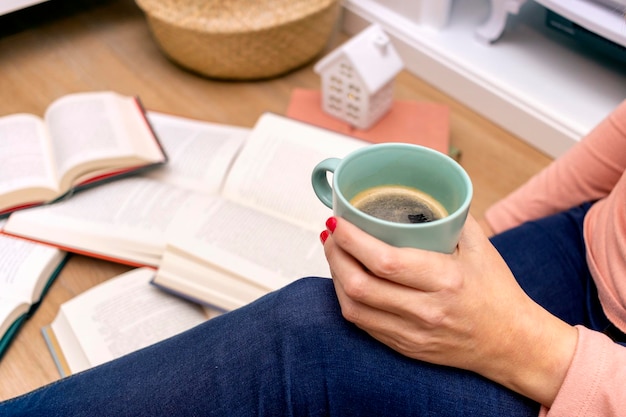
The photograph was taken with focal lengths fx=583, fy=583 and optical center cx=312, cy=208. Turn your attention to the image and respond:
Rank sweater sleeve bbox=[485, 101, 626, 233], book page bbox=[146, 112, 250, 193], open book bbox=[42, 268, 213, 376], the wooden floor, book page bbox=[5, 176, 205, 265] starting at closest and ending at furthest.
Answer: sweater sleeve bbox=[485, 101, 626, 233] → open book bbox=[42, 268, 213, 376] → book page bbox=[5, 176, 205, 265] → book page bbox=[146, 112, 250, 193] → the wooden floor

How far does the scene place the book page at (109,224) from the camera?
967mm

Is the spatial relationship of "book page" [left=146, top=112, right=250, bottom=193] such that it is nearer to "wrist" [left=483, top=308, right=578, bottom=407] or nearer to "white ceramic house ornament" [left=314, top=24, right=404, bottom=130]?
"white ceramic house ornament" [left=314, top=24, right=404, bottom=130]

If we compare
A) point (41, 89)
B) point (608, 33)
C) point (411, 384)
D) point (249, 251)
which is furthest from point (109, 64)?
point (411, 384)

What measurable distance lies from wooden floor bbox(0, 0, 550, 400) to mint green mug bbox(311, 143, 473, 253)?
68 centimetres

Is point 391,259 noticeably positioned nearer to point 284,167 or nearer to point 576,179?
point 576,179

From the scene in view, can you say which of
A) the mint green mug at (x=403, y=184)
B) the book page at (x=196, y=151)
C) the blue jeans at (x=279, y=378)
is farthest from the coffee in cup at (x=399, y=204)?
the book page at (x=196, y=151)

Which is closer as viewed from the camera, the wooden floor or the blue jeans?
the blue jeans

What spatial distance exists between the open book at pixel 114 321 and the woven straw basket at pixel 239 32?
61 cm

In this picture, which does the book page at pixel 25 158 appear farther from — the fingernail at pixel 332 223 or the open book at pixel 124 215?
the fingernail at pixel 332 223

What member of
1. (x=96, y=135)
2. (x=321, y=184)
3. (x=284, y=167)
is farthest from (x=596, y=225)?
(x=96, y=135)

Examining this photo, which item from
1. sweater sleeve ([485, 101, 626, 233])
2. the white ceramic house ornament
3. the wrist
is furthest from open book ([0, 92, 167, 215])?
the wrist

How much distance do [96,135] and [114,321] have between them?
14.2 inches

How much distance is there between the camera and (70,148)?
1.04 metres

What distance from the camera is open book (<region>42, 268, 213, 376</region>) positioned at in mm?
865
